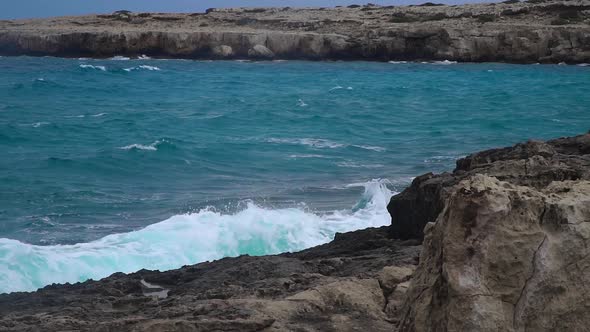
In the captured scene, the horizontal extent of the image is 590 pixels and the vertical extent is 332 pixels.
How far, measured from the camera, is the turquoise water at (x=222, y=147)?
1148cm

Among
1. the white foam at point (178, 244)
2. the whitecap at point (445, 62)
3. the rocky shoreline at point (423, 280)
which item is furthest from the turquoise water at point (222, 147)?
the whitecap at point (445, 62)

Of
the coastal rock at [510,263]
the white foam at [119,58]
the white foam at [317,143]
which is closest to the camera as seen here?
the coastal rock at [510,263]

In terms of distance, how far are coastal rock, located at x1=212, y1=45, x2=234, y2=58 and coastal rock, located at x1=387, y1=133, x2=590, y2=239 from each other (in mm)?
43911

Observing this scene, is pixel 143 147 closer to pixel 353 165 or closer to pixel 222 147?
pixel 222 147

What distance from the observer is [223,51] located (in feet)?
169

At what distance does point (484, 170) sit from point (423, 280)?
306cm

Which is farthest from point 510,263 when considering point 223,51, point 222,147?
point 223,51

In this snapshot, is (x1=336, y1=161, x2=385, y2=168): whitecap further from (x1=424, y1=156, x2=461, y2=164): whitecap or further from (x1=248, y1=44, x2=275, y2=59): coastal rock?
(x1=248, y1=44, x2=275, y2=59): coastal rock

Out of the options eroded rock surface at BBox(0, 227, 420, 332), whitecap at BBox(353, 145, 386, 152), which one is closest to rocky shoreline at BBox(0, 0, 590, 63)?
Answer: whitecap at BBox(353, 145, 386, 152)

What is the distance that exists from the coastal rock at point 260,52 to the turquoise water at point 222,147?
5.71 m

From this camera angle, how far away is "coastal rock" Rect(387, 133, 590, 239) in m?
6.18

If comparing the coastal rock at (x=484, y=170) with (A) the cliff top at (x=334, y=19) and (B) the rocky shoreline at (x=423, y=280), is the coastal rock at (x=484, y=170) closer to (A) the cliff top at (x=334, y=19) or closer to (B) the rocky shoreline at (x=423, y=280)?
(B) the rocky shoreline at (x=423, y=280)

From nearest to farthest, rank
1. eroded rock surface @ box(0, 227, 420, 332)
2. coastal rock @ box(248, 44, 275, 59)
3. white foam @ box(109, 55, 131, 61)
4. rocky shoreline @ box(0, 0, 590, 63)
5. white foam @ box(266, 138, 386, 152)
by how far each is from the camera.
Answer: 1. eroded rock surface @ box(0, 227, 420, 332)
2. white foam @ box(266, 138, 386, 152)
3. rocky shoreline @ box(0, 0, 590, 63)
4. coastal rock @ box(248, 44, 275, 59)
5. white foam @ box(109, 55, 131, 61)

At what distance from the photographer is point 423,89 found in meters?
36.7
